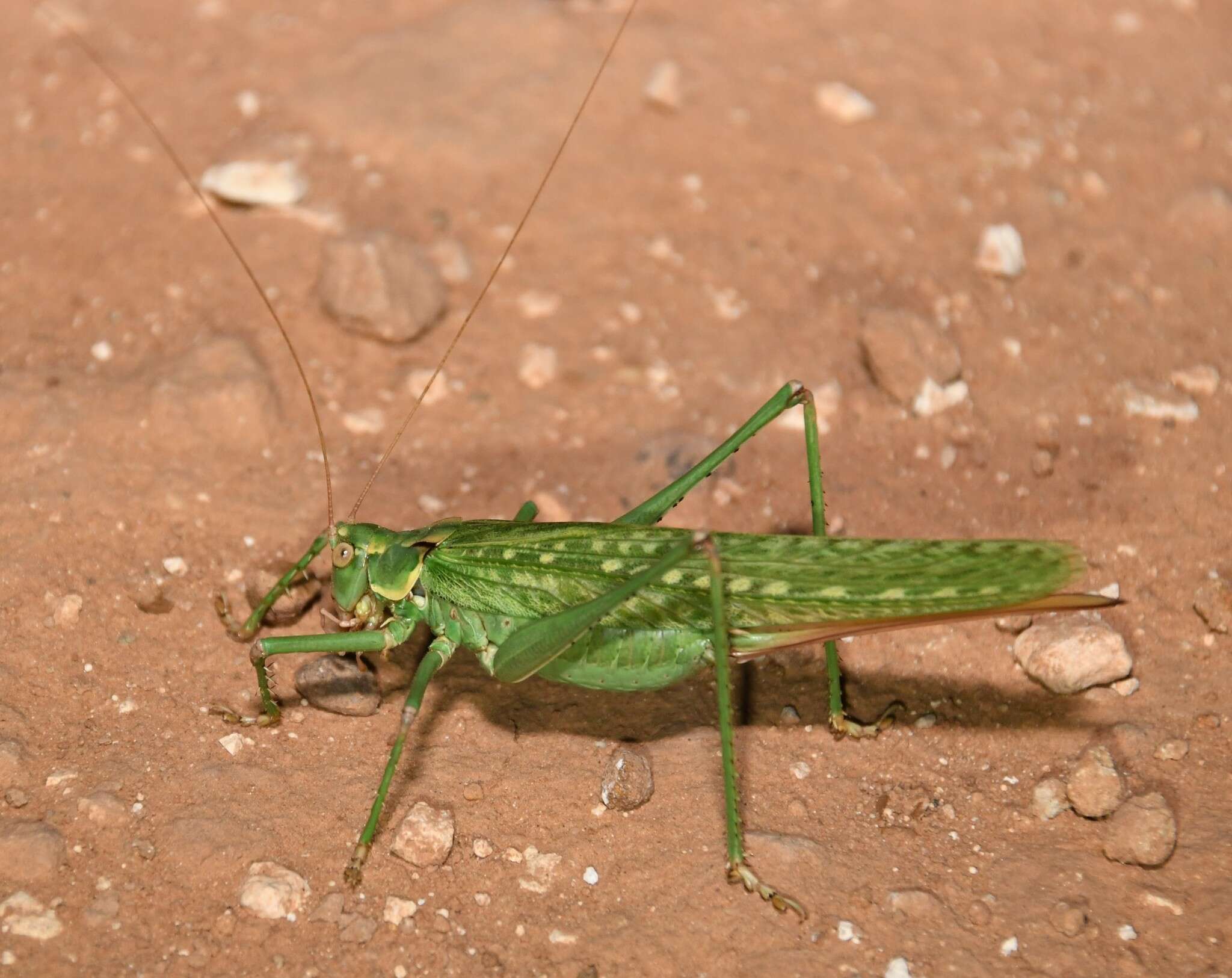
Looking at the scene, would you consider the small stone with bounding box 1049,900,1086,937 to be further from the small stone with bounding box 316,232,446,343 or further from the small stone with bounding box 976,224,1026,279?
the small stone with bounding box 316,232,446,343

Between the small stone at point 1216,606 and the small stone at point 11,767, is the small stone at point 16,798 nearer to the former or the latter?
the small stone at point 11,767

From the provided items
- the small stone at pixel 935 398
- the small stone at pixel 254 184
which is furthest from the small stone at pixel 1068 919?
the small stone at pixel 254 184

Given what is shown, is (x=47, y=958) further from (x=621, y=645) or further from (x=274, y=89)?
(x=274, y=89)

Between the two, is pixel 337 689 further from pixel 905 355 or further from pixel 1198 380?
→ pixel 1198 380

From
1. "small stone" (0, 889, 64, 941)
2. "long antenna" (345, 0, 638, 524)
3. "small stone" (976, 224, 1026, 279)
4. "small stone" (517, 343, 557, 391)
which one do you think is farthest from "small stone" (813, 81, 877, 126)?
"small stone" (0, 889, 64, 941)

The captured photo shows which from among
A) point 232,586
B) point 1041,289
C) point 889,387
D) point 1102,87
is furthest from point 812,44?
point 232,586

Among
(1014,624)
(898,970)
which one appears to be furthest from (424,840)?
(1014,624)

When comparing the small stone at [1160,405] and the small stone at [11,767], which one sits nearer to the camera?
the small stone at [11,767]
